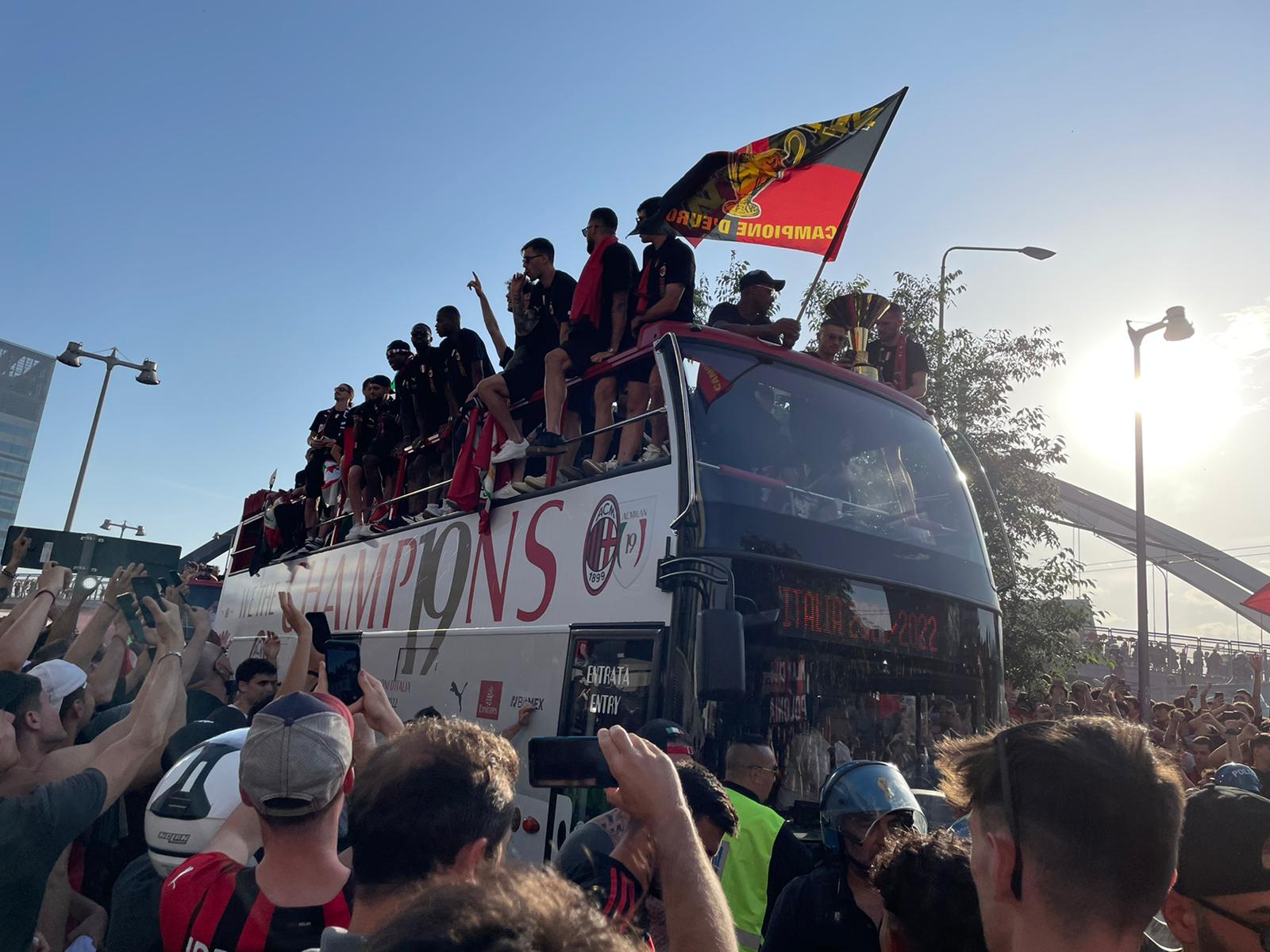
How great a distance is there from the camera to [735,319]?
7.04 m

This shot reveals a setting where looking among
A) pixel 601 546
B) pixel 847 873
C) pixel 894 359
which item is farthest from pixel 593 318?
pixel 847 873

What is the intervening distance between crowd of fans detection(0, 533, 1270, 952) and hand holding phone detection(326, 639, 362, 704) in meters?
0.08

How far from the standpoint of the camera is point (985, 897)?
5.23 ft

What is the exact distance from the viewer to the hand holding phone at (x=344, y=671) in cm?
283

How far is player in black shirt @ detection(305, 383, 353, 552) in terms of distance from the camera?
1138 cm

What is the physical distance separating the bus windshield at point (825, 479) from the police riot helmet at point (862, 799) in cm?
199

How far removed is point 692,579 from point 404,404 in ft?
18.5

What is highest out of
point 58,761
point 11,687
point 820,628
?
point 820,628

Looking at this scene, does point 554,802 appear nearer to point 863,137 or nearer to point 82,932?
point 82,932

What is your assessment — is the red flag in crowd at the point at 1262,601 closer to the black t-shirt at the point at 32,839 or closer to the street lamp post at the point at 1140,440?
the street lamp post at the point at 1140,440

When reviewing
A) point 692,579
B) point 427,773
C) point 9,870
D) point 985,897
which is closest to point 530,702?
point 692,579

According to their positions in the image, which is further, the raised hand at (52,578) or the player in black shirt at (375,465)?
the player in black shirt at (375,465)

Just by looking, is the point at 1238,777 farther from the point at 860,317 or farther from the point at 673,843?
the point at 673,843

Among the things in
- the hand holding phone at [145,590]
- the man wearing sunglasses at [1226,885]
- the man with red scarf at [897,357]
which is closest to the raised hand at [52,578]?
the hand holding phone at [145,590]
